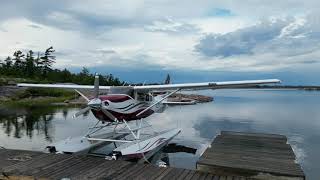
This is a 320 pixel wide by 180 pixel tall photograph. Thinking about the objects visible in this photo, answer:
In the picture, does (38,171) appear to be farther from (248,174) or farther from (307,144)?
(307,144)

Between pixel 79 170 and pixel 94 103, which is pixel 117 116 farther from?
pixel 79 170

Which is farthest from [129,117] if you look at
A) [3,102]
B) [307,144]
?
[3,102]

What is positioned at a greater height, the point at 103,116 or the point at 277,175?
the point at 103,116

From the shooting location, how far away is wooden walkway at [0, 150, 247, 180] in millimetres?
7016

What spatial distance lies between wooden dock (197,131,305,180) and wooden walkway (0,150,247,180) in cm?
48

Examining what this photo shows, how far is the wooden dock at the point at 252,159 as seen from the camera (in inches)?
285

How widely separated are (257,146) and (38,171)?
606 centimetres

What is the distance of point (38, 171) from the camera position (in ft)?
23.8

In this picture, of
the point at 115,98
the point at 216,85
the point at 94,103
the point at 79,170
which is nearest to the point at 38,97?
the point at 115,98

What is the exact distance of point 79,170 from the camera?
24.7ft

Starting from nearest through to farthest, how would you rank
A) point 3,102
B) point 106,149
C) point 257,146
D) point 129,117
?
point 257,146, point 129,117, point 106,149, point 3,102

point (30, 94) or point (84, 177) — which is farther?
point (30, 94)

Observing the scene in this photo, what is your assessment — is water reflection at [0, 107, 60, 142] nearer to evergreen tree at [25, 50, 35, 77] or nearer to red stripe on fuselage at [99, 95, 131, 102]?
red stripe on fuselage at [99, 95, 131, 102]

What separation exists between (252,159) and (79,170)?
13.0 ft
